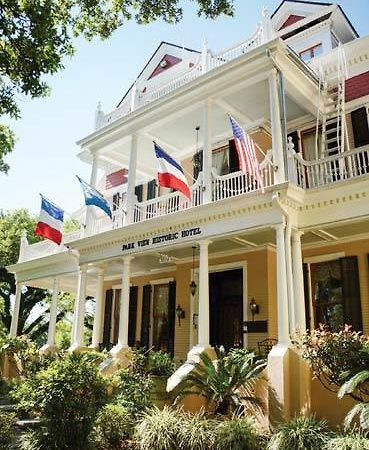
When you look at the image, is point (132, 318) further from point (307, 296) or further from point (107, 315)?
point (307, 296)

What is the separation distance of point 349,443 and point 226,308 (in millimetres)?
7871

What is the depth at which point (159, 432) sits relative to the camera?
7.45 metres

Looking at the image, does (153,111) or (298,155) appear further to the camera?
(153,111)

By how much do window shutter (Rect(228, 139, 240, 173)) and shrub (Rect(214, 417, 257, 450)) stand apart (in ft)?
28.3

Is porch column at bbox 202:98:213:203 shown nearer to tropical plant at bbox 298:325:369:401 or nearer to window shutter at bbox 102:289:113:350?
tropical plant at bbox 298:325:369:401

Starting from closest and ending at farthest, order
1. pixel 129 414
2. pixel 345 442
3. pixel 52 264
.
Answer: pixel 345 442 < pixel 129 414 < pixel 52 264

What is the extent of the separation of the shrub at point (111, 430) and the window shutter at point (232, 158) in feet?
28.1

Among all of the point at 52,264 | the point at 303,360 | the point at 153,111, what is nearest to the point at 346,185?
the point at 303,360

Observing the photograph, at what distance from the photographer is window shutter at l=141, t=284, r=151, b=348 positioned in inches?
659

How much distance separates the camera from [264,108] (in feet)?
43.4

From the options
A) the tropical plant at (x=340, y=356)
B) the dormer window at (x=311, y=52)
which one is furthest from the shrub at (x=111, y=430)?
the dormer window at (x=311, y=52)

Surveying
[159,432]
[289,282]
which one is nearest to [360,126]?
[289,282]

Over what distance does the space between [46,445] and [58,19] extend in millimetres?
7420

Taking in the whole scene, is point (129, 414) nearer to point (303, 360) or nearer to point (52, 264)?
point (303, 360)
